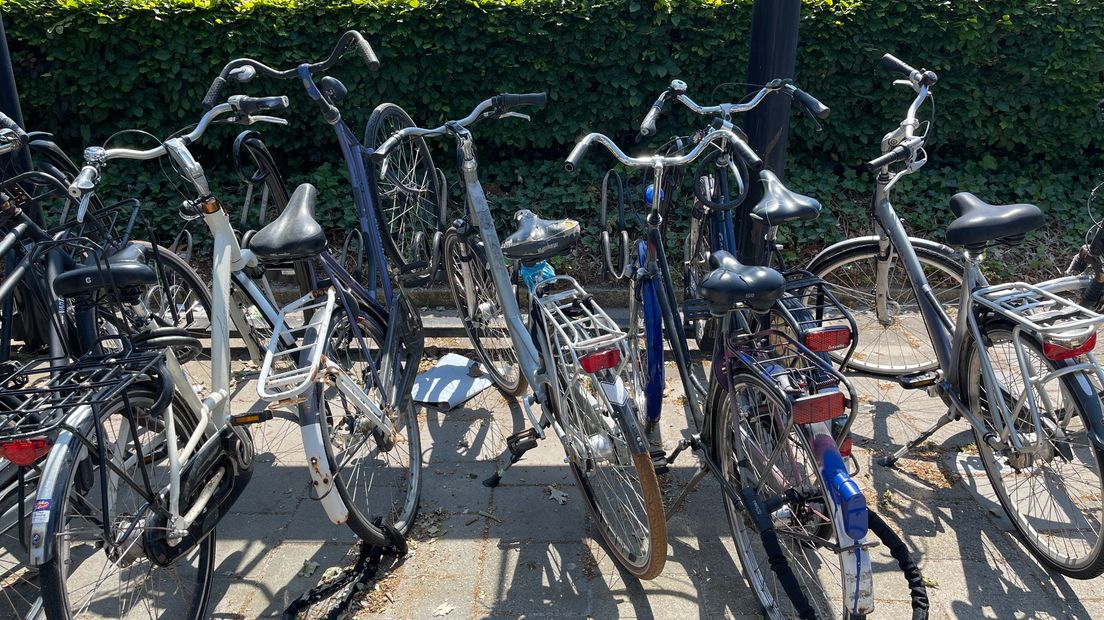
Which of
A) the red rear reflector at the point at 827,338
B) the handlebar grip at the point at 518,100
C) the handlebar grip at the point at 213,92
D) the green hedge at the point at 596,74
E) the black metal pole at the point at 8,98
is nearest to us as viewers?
the red rear reflector at the point at 827,338

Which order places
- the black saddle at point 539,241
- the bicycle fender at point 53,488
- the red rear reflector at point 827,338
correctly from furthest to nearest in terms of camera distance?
1. the black saddle at point 539,241
2. the red rear reflector at point 827,338
3. the bicycle fender at point 53,488

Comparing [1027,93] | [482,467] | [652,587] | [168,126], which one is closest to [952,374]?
[652,587]

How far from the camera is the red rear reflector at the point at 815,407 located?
2.24 m

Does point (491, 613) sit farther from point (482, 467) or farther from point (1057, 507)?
point (1057, 507)

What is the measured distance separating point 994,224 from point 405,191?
2.45 m

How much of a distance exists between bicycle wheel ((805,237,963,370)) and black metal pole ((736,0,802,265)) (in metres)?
0.47

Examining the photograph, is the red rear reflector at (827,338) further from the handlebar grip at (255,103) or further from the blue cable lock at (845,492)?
the handlebar grip at (255,103)

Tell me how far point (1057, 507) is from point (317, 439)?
2.79 meters

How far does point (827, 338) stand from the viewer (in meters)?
2.46

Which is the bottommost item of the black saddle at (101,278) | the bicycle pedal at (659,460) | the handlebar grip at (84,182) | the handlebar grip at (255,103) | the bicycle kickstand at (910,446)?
the bicycle kickstand at (910,446)

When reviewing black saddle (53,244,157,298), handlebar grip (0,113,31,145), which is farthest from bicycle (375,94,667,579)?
handlebar grip (0,113,31,145)

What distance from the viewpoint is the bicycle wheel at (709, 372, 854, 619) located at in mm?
2357

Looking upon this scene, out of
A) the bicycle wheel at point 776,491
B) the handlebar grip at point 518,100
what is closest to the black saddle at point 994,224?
the bicycle wheel at point 776,491

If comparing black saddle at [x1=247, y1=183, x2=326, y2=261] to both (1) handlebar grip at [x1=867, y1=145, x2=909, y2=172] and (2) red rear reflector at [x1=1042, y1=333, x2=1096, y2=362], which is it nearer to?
(1) handlebar grip at [x1=867, y1=145, x2=909, y2=172]
